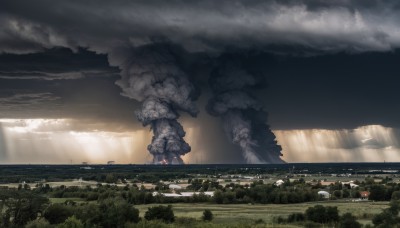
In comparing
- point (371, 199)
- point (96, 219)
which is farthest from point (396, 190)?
point (96, 219)

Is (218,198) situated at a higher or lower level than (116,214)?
higher

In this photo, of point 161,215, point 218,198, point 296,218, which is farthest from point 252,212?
point 218,198

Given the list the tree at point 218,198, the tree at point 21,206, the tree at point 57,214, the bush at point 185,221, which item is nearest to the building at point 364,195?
the tree at point 218,198

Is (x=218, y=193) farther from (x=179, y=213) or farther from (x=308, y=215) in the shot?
(x=308, y=215)

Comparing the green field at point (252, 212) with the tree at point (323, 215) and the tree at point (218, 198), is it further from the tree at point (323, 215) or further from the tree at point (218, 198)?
the tree at point (218, 198)

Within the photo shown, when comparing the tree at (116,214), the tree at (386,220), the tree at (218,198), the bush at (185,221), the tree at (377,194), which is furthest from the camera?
the tree at (218,198)

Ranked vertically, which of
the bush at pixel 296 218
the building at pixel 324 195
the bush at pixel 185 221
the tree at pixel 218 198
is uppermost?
the building at pixel 324 195

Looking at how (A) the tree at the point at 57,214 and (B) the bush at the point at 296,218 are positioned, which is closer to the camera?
(B) the bush at the point at 296,218

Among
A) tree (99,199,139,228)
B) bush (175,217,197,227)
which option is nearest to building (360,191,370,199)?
bush (175,217,197,227)

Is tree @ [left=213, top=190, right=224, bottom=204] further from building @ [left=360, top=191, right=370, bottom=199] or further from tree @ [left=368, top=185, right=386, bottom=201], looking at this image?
tree @ [left=368, top=185, right=386, bottom=201]

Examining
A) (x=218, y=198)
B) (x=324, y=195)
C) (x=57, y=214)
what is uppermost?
(x=324, y=195)

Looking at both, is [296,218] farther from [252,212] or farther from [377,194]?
[377,194]

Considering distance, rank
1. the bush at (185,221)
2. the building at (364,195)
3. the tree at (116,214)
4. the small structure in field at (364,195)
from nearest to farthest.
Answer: the tree at (116,214), the bush at (185,221), the small structure in field at (364,195), the building at (364,195)

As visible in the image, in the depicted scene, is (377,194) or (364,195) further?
(364,195)
